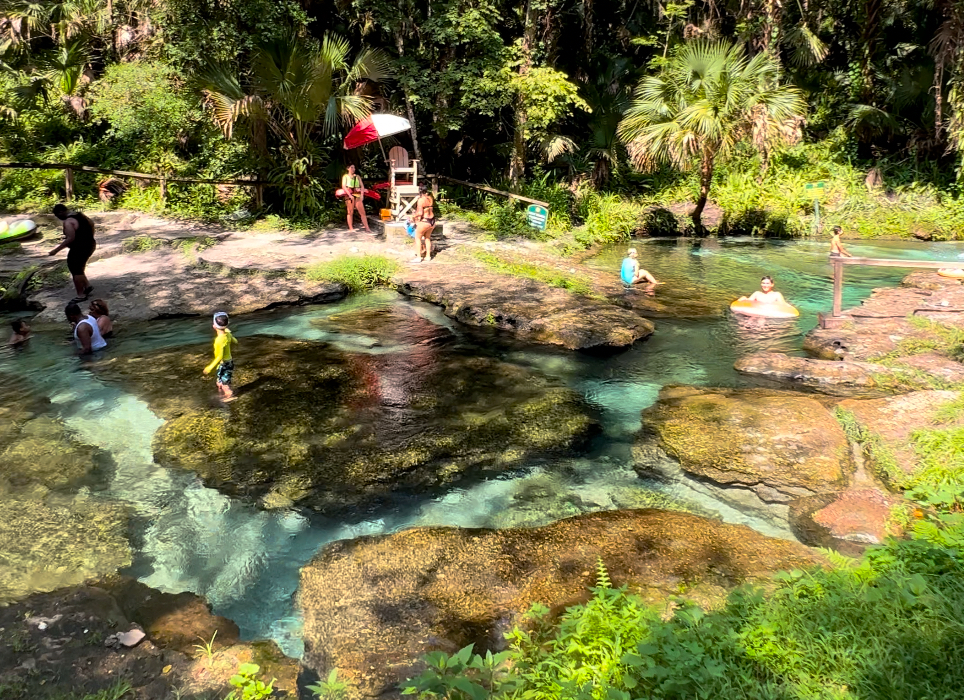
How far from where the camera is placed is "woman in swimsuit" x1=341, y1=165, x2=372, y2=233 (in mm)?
14906

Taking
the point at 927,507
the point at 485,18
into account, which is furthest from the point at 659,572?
the point at 485,18

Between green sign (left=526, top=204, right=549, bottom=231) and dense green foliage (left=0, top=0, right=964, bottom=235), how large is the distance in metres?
0.47

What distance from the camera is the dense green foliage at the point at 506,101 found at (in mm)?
15523

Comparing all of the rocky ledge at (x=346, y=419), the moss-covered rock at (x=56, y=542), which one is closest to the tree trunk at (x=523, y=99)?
the rocky ledge at (x=346, y=419)

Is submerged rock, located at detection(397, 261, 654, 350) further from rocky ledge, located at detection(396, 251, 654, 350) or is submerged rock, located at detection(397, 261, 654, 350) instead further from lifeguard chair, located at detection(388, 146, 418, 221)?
lifeguard chair, located at detection(388, 146, 418, 221)

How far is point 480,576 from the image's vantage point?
15.2ft

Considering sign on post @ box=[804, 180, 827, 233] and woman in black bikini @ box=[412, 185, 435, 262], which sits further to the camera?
sign on post @ box=[804, 180, 827, 233]

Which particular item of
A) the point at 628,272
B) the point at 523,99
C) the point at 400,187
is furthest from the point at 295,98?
the point at 628,272

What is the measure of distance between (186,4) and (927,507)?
17.6 metres

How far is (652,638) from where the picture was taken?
3.33 meters

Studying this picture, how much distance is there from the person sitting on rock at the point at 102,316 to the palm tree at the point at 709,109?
11.4 meters

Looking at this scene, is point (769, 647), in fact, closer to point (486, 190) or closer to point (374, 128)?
point (374, 128)

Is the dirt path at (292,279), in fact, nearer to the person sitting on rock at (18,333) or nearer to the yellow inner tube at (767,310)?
the yellow inner tube at (767,310)

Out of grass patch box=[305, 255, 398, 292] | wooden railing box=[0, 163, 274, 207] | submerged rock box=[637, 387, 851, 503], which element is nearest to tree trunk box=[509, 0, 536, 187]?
wooden railing box=[0, 163, 274, 207]
